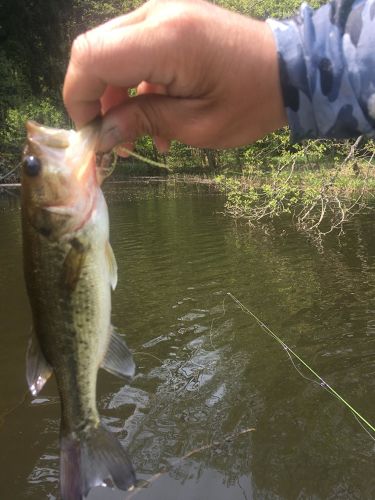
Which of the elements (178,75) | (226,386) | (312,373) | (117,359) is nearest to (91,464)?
(117,359)

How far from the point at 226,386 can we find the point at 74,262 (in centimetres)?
457

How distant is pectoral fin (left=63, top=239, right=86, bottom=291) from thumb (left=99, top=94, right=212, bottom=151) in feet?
1.18

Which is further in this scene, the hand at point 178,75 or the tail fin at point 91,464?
the tail fin at point 91,464

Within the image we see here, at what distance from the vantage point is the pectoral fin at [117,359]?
1914 mm

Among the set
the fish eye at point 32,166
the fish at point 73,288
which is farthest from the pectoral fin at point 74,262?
the fish eye at point 32,166

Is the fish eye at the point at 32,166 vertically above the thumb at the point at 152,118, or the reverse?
the thumb at the point at 152,118

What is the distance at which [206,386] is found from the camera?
5938 millimetres

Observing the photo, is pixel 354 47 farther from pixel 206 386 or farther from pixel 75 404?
pixel 206 386

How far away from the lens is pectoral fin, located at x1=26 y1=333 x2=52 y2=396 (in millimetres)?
1920

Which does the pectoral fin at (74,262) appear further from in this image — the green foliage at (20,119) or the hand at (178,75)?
the green foliage at (20,119)

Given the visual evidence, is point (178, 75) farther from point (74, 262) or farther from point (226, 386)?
point (226, 386)

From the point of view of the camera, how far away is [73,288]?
1.80 metres

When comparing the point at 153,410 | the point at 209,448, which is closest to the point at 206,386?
the point at 153,410

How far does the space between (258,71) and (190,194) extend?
2556 centimetres
